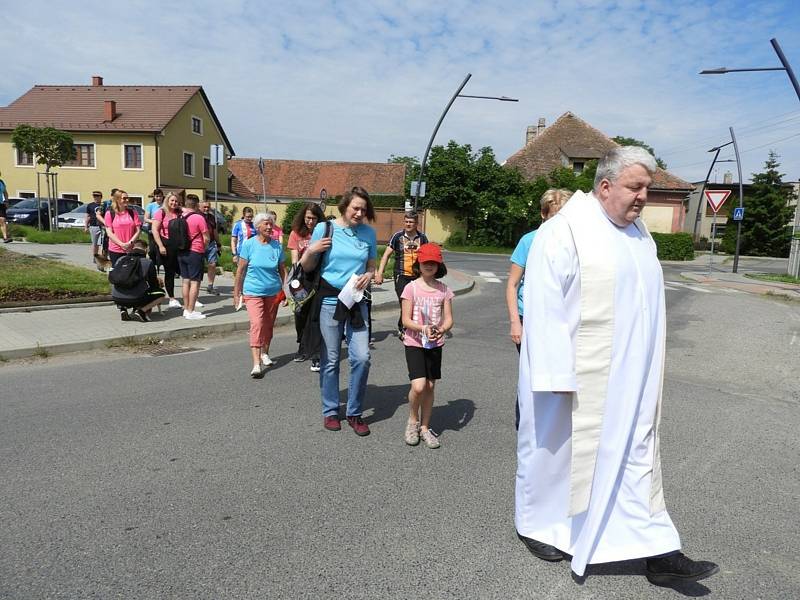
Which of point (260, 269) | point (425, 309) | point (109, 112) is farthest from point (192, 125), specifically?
point (425, 309)

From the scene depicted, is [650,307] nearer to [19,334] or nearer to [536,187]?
[19,334]

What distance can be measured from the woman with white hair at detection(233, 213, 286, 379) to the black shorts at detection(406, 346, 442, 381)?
2.54 m

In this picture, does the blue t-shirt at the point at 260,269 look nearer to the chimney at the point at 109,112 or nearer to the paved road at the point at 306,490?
the paved road at the point at 306,490

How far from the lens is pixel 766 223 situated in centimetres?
4716

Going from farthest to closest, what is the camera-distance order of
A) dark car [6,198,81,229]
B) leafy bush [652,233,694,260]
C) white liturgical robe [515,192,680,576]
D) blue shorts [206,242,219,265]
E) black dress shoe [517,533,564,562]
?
leafy bush [652,233,694,260] → dark car [6,198,81,229] → blue shorts [206,242,219,265] → black dress shoe [517,533,564,562] → white liturgical robe [515,192,680,576]

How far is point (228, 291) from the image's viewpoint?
497 inches

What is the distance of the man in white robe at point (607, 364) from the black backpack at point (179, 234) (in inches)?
287

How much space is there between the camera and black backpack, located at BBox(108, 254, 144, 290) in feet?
29.1

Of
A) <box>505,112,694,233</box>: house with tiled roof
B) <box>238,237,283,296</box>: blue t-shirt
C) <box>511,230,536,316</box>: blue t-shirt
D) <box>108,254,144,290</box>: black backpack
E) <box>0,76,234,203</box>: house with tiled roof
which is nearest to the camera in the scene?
<box>511,230,536,316</box>: blue t-shirt

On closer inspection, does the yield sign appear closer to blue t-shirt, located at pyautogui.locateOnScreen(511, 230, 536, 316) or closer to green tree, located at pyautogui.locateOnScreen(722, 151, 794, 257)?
blue t-shirt, located at pyautogui.locateOnScreen(511, 230, 536, 316)

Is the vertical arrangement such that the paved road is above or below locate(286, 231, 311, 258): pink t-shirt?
below

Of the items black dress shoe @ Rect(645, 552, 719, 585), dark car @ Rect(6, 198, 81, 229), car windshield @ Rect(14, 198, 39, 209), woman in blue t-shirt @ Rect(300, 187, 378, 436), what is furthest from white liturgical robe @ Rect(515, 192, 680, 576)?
car windshield @ Rect(14, 198, 39, 209)

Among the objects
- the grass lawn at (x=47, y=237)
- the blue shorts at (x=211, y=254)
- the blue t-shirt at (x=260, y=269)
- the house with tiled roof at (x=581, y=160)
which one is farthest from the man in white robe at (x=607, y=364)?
the house with tiled roof at (x=581, y=160)

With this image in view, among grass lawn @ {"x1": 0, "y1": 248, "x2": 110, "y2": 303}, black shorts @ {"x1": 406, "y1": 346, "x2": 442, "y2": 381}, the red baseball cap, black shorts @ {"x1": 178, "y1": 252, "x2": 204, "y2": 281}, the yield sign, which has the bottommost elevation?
grass lawn @ {"x1": 0, "y1": 248, "x2": 110, "y2": 303}
